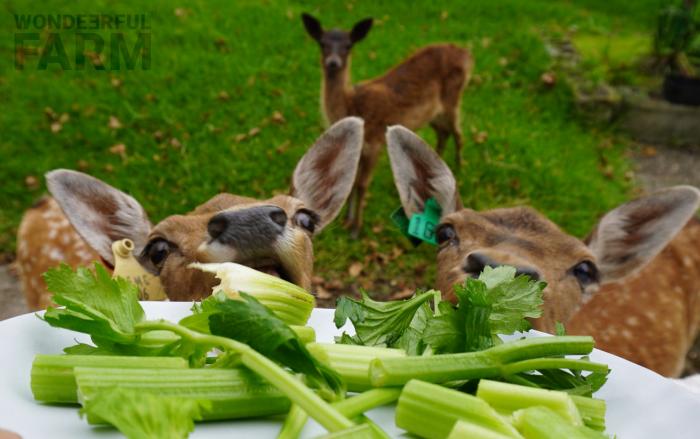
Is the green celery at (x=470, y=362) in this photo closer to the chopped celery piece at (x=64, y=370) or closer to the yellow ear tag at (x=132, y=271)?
the chopped celery piece at (x=64, y=370)

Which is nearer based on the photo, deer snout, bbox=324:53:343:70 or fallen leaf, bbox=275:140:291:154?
deer snout, bbox=324:53:343:70

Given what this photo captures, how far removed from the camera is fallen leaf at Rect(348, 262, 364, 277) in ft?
22.2

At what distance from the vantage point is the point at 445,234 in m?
3.31

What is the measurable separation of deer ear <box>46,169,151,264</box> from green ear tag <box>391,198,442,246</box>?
3.86 ft

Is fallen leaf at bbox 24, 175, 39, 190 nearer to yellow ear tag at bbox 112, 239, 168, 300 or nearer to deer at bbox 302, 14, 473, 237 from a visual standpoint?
deer at bbox 302, 14, 473, 237

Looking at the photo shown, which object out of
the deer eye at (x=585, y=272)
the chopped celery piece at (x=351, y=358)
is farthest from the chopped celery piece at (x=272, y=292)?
the deer eye at (x=585, y=272)

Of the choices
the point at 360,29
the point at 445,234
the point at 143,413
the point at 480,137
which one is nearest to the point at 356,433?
the point at 143,413

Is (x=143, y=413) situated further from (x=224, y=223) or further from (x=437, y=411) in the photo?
(x=224, y=223)

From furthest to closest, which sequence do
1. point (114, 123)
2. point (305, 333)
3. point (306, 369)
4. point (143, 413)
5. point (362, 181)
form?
point (114, 123) < point (362, 181) < point (305, 333) < point (306, 369) < point (143, 413)

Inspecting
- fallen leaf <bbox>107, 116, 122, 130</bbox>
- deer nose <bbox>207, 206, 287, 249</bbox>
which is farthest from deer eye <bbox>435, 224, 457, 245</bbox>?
fallen leaf <bbox>107, 116, 122, 130</bbox>

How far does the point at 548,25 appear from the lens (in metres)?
12.3

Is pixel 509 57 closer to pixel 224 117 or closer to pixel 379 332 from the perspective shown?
pixel 224 117

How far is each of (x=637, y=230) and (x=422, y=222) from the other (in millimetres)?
1021

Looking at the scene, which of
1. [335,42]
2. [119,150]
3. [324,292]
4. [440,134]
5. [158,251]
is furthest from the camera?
[440,134]
